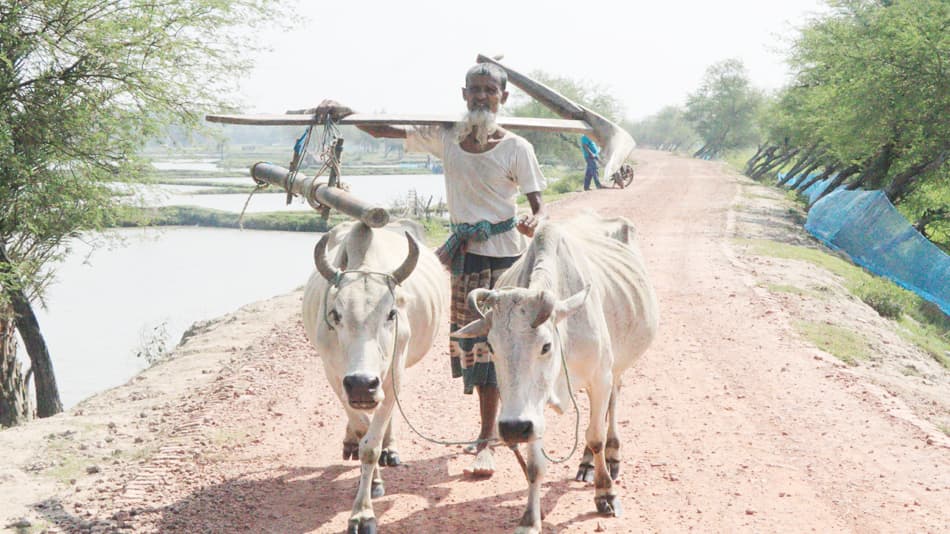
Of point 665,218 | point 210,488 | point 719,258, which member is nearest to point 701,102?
point 665,218

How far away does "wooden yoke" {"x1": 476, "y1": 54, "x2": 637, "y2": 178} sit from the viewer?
5.04 m

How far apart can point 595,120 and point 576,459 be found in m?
2.26

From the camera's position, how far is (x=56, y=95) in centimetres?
1073

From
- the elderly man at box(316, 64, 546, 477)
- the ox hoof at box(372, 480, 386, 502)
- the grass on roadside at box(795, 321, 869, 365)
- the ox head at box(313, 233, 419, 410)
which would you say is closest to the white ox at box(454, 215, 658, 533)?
the elderly man at box(316, 64, 546, 477)

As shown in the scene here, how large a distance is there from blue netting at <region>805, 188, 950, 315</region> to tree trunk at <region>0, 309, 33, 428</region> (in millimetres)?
14199

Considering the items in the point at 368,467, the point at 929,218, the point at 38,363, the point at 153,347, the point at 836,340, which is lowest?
the point at 153,347

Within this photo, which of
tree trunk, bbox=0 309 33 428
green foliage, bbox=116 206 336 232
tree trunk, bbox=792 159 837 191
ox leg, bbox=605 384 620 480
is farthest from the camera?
green foliage, bbox=116 206 336 232

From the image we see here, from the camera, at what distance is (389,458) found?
5641 mm

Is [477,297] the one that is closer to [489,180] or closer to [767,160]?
[489,180]

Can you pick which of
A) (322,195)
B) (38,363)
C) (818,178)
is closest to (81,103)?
(38,363)

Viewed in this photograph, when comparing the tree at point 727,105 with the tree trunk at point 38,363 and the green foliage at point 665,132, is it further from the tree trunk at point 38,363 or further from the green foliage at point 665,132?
the tree trunk at point 38,363

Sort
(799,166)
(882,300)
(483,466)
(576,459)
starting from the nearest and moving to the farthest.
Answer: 1. (483,466)
2. (576,459)
3. (882,300)
4. (799,166)

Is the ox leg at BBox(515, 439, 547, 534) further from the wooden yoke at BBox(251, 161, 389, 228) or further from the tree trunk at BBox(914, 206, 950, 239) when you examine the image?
the tree trunk at BBox(914, 206, 950, 239)

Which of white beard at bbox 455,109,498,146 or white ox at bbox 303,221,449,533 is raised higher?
white beard at bbox 455,109,498,146
